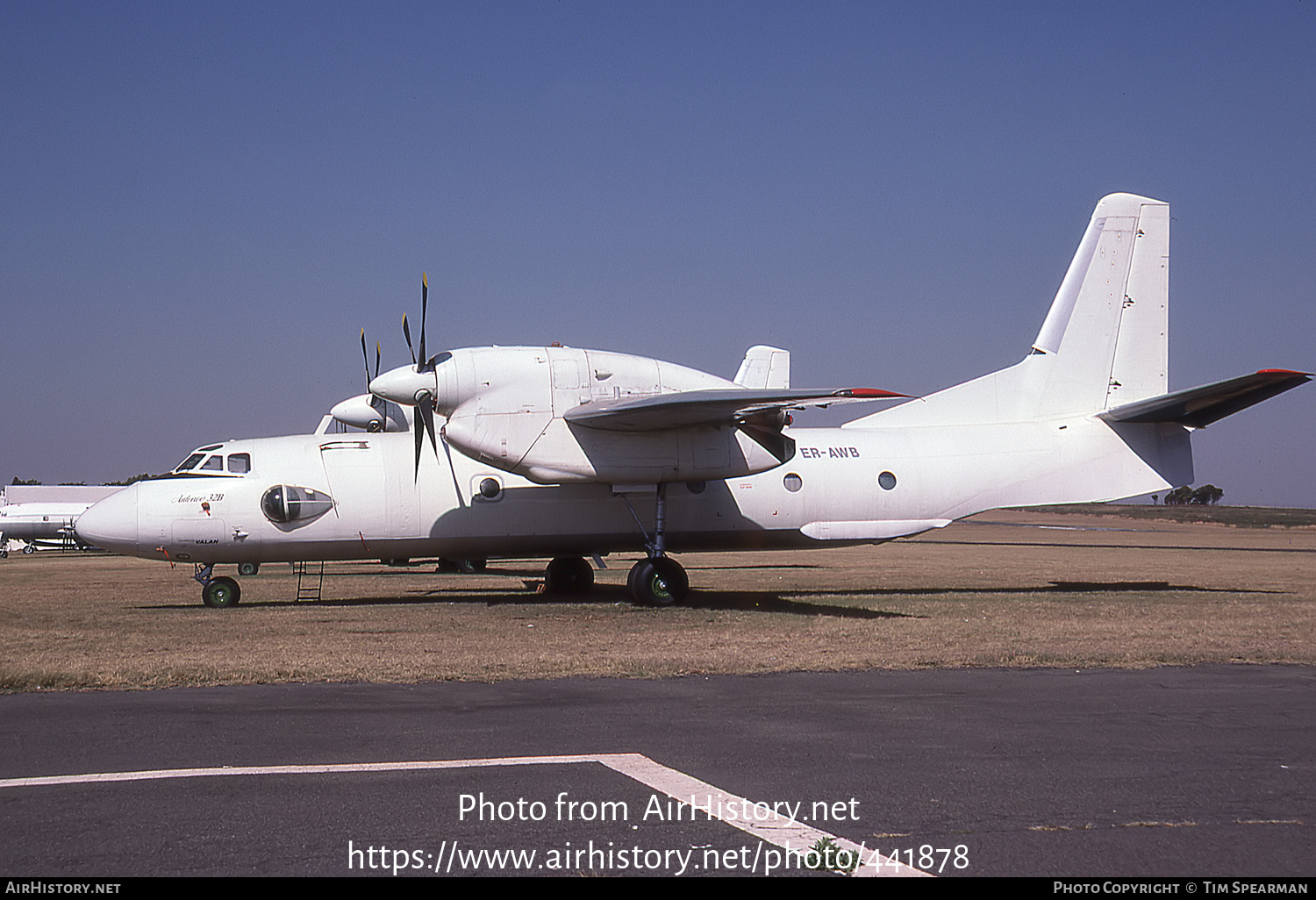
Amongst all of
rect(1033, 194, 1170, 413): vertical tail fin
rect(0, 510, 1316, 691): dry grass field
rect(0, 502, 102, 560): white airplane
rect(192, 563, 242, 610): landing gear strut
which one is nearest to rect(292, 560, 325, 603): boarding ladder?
rect(0, 510, 1316, 691): dry grass field

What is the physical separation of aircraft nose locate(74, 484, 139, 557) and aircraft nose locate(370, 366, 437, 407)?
523cm

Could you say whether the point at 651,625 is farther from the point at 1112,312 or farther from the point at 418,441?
the point at 1112,312

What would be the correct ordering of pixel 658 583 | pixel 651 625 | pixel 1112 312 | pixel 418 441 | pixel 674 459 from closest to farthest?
1. pixel 651 625
2. pixel 674 459
3. pixel 658 583
4. pixel 418 441
5. pixel 1112 312

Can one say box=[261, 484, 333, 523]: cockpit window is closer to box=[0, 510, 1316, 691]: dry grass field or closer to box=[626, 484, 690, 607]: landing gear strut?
box=[0, 510, 1316, 691]: dry grass field

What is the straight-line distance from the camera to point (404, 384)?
18609 mm

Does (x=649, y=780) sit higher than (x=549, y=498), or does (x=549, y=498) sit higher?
(x=549, y=498)

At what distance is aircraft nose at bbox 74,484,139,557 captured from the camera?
19578 mm

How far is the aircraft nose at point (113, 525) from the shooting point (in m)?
19.6

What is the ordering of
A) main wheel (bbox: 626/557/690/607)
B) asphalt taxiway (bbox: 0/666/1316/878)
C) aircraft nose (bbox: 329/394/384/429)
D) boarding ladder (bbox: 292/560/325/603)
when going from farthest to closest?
aircraft nose (bbox: 329/394/384/429) → boarding ladder (bbox: 292/560/325/603) → main wheel (bbox: 626/557/690/607) → asphalt taxiway (bbox: 0/666/1316/878)

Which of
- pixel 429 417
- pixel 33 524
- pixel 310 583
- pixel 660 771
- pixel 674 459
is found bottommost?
pixel 310 583

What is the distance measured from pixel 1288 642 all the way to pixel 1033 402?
10528mm

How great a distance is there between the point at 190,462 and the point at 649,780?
17.0 metres

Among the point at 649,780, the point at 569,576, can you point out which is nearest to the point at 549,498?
the point at 569,576
